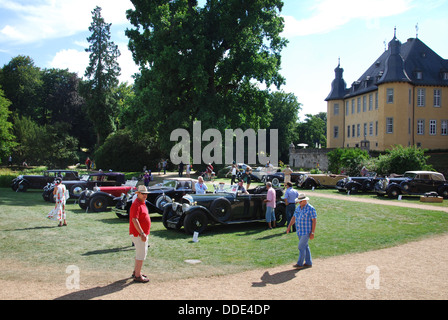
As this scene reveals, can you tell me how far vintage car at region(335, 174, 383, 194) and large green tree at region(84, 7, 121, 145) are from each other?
125 feet

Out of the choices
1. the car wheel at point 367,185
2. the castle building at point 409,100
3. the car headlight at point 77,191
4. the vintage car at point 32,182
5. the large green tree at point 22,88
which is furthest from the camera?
the large green tree at point 22,88

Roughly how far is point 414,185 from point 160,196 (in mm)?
17012

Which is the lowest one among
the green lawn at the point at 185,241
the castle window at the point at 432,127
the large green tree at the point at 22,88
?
the green lawn at the point at 185,241

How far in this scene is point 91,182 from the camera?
21.5m

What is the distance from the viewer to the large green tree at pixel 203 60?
3281cm

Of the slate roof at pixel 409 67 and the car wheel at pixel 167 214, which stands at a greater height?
the slate roof at pixel 409 67

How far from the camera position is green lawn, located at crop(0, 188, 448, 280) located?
903 cm

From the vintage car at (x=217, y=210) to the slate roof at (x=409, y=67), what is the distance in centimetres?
4575

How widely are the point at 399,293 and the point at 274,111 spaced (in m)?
72.1

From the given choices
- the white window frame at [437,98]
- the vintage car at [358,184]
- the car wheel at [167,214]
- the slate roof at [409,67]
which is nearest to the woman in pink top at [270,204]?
the car wheel at [167,214]

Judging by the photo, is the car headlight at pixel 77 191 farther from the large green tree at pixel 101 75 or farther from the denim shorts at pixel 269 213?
the large green tree at pixel 101 75

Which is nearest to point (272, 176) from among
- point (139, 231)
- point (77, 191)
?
point (77, 191)

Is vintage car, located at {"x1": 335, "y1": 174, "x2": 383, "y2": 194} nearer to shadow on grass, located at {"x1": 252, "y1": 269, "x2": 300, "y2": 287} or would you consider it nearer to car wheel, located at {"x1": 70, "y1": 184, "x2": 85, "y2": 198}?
car wheel, located at {"x1": 70, "y1": 184, "x2": 85, "y2": 198}

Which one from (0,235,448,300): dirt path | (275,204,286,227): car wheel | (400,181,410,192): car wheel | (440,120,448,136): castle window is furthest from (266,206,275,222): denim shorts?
(440,120,448,136): castle window
